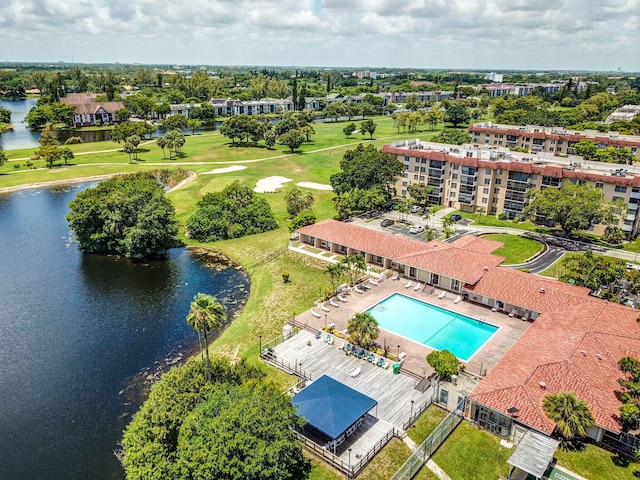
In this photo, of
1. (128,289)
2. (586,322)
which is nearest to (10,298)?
(128,289)

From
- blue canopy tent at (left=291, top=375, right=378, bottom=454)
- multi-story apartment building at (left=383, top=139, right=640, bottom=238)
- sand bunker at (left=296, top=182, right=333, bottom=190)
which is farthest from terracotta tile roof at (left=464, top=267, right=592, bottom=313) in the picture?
sand bunker at (left=296, top=182, right=333, bottom=190)

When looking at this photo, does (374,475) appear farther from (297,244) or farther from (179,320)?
(297,244)

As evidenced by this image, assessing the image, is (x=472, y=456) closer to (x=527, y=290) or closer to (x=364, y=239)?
(x=527, y=290)

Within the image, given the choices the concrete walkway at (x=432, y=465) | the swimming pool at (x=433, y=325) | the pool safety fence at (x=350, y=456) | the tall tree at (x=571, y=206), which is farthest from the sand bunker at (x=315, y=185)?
the concrete walkway at (x=432, y=465)

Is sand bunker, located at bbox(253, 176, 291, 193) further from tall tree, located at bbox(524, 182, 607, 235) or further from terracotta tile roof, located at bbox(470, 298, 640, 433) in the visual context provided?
terracotta tile roof, located at bbox(470, 298, 640, 433)

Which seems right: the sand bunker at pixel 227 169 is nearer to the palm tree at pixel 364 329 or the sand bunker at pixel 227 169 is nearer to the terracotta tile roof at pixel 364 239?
the terracotta tile roof at pixel 364 239

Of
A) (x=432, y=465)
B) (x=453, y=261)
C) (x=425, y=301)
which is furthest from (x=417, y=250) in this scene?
(x=432, y=465)
